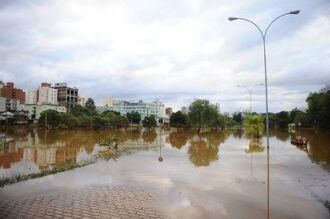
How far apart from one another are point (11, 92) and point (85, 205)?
170 meters

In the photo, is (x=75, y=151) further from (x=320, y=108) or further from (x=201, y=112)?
(x=320, y=108)

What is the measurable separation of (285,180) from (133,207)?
30.6 ft

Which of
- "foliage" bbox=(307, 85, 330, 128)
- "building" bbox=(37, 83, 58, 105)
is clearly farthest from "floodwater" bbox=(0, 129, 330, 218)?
"building" bbox=(37, 83, 58, 105)

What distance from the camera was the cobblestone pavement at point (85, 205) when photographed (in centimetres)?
1082

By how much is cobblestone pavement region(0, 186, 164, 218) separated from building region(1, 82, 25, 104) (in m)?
161

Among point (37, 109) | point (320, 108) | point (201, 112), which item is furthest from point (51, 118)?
point (320, 108)

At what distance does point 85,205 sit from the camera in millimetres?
12023

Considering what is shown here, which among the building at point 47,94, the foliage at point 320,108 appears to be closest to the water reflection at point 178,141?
the foliage at point 320,108

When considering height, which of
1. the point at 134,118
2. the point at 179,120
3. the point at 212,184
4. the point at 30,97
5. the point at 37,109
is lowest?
the point at 212,184

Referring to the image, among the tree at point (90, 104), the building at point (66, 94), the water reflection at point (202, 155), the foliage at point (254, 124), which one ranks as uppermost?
the building at point (66, 94)

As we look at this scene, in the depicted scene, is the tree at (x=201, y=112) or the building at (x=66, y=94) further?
the building at (x=66, y=94)

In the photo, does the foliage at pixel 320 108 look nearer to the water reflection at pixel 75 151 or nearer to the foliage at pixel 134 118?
the water reflection at pixel 75 151

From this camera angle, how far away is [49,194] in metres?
13.9

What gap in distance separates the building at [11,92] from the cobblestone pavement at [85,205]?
160864mm
